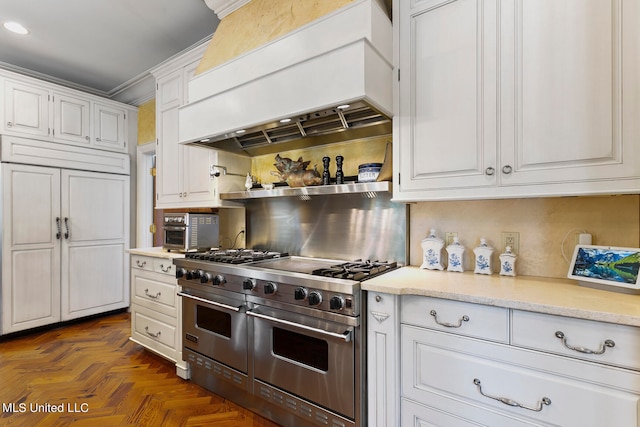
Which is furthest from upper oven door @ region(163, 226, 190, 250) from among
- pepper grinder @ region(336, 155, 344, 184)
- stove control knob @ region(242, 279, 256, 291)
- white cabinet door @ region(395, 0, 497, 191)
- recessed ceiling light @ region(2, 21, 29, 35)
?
recessed ceiling light @ region(2, 21, 29, 35)

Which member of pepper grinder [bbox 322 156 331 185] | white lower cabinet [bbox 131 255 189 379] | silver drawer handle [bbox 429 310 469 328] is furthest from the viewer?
white lower cabinet [bbox 131 255 189 379]

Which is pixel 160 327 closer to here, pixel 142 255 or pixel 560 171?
pixel 142 255

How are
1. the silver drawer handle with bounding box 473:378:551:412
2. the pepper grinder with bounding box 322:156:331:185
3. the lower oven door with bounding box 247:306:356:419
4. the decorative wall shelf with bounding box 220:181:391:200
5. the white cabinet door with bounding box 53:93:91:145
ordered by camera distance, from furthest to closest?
the white cabinet door with bounding box 53:93:91:145 < the pepper grinder with bounding box 322:156:331:185 < the decorative wall shelf with bounding box 220:181:391:200 < the lower oven door with bounding box 247:306:356:419 < the silver drawer handle with bounding box 473:378:551:412

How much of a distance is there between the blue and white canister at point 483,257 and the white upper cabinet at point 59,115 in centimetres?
426

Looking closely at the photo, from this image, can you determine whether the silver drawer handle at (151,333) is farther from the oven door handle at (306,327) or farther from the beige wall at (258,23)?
the beige wall at (258,23)

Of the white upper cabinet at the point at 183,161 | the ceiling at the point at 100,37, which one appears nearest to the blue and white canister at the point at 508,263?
the white upper cabinet at the point at 183,161

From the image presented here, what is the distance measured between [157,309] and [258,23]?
7.70 ft

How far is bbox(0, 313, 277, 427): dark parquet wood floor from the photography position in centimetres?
197

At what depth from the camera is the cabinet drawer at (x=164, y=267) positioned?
8.24ft

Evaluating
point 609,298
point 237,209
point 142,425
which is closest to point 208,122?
point 237,209

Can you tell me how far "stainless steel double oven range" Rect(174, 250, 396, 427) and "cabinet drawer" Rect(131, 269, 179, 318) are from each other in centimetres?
21

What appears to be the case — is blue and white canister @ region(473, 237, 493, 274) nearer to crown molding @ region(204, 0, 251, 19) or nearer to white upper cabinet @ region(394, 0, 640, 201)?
white upper cabinet @ region(394, 0, 640, 201)

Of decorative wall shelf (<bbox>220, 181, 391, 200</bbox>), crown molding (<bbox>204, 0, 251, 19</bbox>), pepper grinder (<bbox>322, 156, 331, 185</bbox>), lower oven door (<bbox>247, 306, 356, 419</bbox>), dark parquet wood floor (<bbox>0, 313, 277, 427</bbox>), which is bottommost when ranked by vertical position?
dark parquet wood floor (<bbox>0, 313, 277, 427</bbox>)

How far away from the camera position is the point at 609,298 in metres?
1.19
